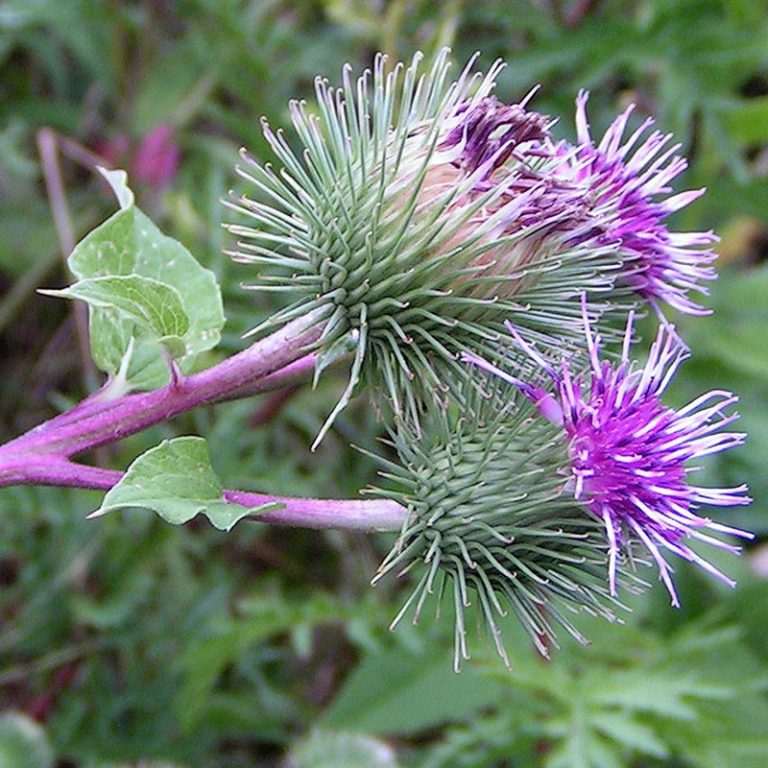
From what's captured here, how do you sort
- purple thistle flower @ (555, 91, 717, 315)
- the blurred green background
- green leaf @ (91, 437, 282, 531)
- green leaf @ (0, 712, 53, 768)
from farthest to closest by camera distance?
the blurred green background
green leaf @ (0, 712, 53, 768)
purple thistle flower @ (555, 91, 717, 315)
green leaf @ (91, 437, 282, 531)

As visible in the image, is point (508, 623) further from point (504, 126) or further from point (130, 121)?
point (130, 121)

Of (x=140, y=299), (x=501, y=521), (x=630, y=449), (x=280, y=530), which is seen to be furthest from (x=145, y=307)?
(x=280, y=530)

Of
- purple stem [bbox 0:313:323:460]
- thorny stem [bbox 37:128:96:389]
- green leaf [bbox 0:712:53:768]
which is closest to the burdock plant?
purple stem [bbox 0:313:323:460]

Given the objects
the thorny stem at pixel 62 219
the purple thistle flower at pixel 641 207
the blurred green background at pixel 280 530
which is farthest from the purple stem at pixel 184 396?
the thorny stem at pixel 62 219

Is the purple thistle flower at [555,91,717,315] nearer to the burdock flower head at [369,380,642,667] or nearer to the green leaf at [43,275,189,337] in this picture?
the burdock flower head at [369,380,642,667]

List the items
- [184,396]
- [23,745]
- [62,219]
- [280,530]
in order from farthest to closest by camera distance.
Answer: [280,530], [62,219], [23,745], [184,396]

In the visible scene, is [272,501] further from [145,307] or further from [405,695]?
[405,695]

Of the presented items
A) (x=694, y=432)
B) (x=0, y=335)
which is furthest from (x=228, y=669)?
(x=694, y=432)
